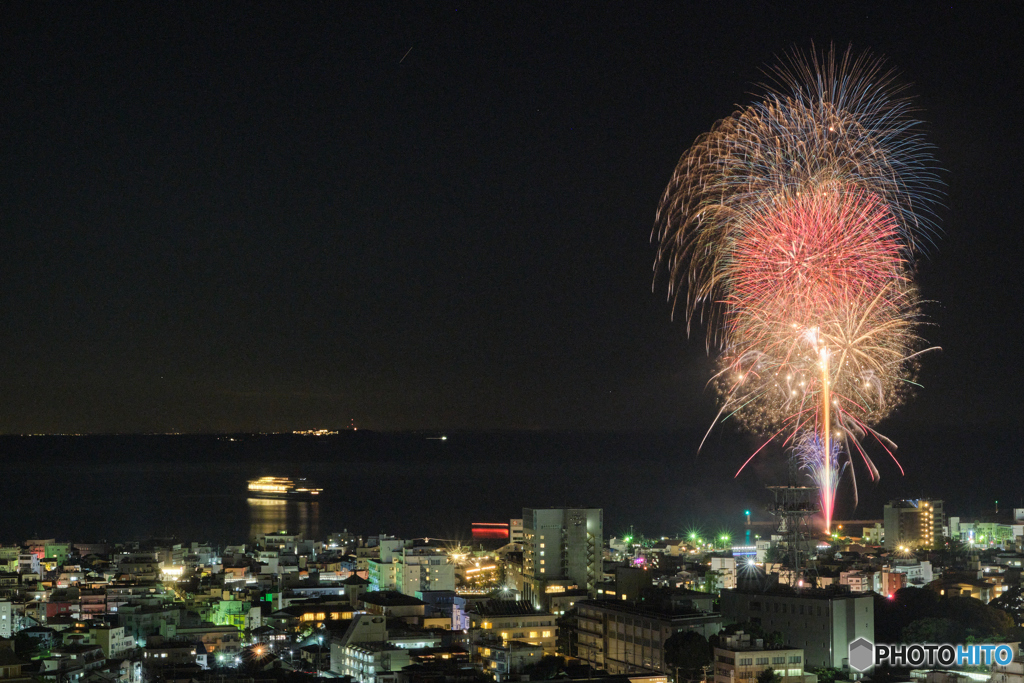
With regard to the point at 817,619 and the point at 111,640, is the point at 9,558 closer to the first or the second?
the point at 111,640

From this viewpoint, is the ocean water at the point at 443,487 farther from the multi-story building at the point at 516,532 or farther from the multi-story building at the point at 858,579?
the multi-story building at the point at 516,532

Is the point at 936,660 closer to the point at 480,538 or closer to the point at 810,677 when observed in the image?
the point at 810,677

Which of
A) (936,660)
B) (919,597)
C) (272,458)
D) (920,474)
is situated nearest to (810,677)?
(936,660)

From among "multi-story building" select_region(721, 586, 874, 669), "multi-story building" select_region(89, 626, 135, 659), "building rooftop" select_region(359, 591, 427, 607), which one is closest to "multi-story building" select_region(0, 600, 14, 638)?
"multi-story building" select_region(89, 626, 135, 659)

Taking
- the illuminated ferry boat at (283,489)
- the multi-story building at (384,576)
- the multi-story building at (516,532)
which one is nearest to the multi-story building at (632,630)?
the multi-story building at (384,576)

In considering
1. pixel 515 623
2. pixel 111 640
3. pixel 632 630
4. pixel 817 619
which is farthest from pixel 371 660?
pixel 817 619
